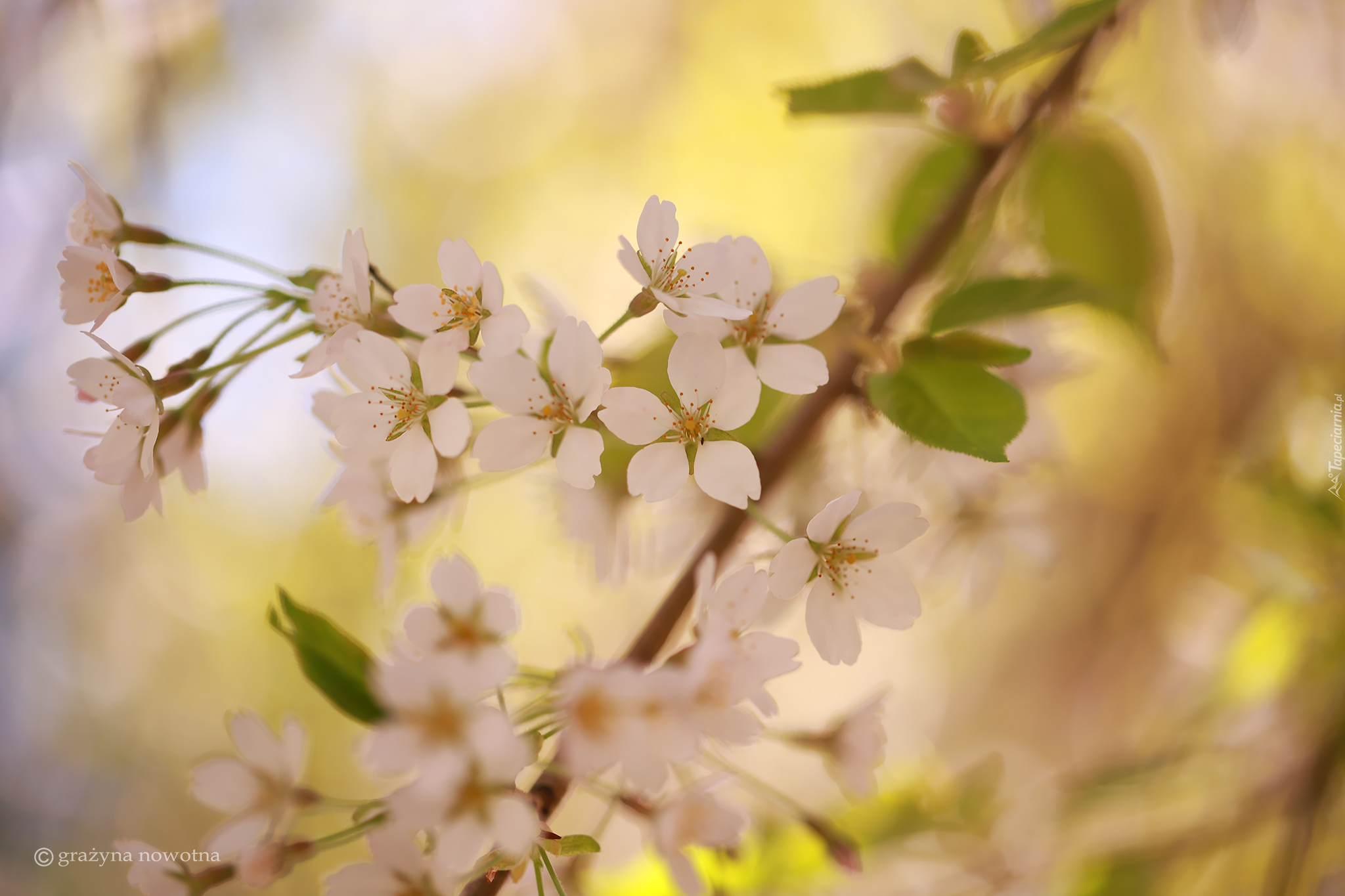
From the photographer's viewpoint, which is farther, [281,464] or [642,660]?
[281,464]

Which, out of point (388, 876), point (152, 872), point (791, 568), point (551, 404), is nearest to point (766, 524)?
point (791, 568)

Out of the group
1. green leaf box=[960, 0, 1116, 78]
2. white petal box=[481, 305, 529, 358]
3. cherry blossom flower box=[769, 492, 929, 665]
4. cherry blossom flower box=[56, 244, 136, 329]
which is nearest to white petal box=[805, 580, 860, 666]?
cherry blossom flower box=[769, 492, 929, 665]

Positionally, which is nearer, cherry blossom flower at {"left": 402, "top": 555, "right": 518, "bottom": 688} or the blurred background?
cherry blossom flower at {"left": 402, "top": 555, "right": 518, "bottom": 688}

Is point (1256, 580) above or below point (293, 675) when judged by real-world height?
above

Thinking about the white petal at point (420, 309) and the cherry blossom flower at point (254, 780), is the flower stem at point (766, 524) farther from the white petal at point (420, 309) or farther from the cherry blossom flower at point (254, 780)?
the cherry blossom flower at point (254, 780)

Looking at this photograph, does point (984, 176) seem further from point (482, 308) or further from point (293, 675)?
point (293, 675)

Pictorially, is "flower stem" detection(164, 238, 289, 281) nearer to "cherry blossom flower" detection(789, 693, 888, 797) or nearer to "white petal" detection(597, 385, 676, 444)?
"white petal" detection(597, 385, 676, 444)

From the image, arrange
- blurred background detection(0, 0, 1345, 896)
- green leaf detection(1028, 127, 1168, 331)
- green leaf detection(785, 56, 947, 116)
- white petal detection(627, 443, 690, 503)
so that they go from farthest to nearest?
blurred background detection(0, 0, 1345, 896)
green leaf detection(1028, 127, 1168, 331)
green leaf detection(785, 56, 947, 116)
white petal detection(627, 443, 690, 503)

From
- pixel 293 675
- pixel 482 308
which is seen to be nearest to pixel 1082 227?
pixel 482 308
